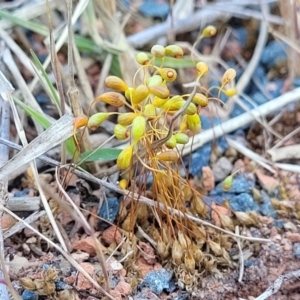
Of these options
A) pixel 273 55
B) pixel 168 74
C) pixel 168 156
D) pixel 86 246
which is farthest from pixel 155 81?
pixel 273 55

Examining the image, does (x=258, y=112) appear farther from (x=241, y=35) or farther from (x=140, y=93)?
(x=140, y=93)

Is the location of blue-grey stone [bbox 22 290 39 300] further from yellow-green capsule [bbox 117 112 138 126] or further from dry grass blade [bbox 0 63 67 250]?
yellow-green capsule [bbox 117 112 138 126]

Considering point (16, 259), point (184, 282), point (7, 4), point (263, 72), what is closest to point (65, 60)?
point (7, 4)

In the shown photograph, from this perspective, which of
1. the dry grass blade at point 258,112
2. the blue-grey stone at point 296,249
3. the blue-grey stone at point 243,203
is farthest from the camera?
the dry grass blade at point 258,112

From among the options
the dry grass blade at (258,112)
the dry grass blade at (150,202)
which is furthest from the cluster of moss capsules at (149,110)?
the dry grass blade at (258,112)

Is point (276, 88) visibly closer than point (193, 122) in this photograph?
No

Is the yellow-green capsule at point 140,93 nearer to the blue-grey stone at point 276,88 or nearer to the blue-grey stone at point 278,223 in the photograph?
the blue-grey stone at point 278,223
